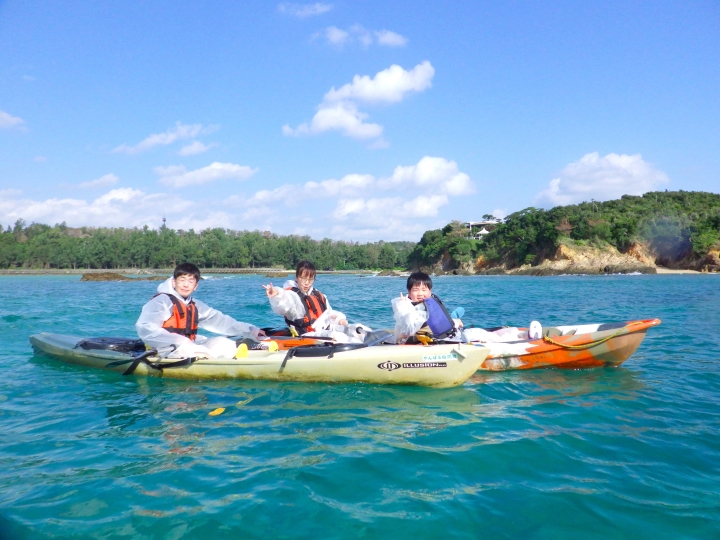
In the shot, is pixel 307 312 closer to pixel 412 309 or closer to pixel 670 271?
pixel 412 309

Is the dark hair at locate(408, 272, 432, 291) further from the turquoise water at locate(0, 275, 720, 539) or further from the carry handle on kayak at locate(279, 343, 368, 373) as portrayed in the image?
the turquoise water at locate(0, 275, 720, 539)

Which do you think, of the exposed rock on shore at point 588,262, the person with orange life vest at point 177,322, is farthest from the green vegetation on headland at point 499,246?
the person with orange life vest at point 177,322

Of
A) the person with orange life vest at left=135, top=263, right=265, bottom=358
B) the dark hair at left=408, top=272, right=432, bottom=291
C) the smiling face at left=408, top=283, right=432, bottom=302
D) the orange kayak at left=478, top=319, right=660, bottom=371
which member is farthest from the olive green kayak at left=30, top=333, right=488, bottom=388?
the orange kayak at left=478, top=319, right=660, bottom=371

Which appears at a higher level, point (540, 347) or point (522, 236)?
point (522, 236)

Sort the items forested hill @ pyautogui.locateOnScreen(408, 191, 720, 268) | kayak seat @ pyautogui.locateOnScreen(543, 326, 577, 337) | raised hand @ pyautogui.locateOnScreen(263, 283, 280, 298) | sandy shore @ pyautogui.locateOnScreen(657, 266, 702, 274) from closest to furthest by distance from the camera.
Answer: raised hand @ pyautogui.locateOnScreen(263, 283, 280, 298), kayak seat @ pyautogui.locateOnScreen(543, 326, 577, 337), sandy shore @ pyautogui.locateOnScreen(657, 266, 702, 274), forested hill @ pyautogui.locateOnScreen(408, 191, 720, 268)

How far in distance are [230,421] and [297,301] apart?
2715mm

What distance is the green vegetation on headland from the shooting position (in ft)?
188

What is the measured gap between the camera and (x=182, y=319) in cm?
657

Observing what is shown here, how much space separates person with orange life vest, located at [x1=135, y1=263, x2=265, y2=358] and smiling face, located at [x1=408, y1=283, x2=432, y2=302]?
2.57 m

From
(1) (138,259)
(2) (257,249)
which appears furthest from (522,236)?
(1) (138,259)

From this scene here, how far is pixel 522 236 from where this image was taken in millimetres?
67438

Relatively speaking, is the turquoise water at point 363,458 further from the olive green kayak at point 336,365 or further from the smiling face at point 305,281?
the smiling face at point 305,281

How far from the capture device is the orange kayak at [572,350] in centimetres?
687

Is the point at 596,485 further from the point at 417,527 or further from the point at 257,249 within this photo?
the point at 257,249
